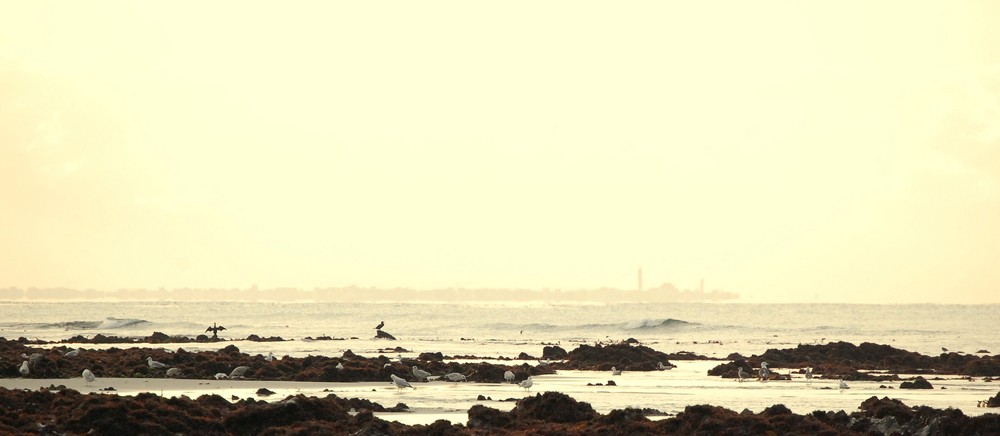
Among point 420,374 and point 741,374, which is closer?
point 420,374

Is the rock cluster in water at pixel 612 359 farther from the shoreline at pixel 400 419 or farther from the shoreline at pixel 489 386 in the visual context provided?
the shoreline at pixel 400 419

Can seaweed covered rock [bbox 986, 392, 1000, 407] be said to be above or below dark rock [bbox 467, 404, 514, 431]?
above

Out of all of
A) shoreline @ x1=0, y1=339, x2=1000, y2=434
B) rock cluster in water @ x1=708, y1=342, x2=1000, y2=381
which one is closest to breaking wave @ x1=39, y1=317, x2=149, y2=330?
shoreline @ x1=0, y1=339, x2=1000, y2=434

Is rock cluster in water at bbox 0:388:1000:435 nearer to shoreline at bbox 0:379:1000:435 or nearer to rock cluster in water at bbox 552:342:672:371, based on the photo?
shoreline at bbox 0:379:1000:435

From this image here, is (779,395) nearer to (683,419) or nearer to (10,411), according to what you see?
(683,419)

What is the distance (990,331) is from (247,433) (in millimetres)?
78712

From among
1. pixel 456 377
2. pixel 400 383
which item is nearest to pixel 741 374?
pixel 456 377

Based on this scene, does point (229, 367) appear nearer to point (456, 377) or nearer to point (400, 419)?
point (456, 377)

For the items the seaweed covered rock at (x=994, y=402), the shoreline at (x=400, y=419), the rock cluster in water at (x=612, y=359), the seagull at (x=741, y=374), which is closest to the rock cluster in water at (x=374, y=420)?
the shoreline at (x=400, y=419)

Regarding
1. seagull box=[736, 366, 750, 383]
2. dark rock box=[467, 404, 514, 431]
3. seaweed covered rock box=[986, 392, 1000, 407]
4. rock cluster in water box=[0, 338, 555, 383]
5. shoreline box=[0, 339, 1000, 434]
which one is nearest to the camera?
dark rock box=[467, 404, 514, 431]

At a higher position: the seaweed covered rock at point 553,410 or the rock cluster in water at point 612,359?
the rock cluster in water at point 612,359

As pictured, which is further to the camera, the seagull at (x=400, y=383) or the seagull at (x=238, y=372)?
the seagull at (x=238, y=372)

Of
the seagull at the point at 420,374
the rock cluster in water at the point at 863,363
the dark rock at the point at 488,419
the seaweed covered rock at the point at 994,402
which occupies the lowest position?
the dark rock at the point at 488,419

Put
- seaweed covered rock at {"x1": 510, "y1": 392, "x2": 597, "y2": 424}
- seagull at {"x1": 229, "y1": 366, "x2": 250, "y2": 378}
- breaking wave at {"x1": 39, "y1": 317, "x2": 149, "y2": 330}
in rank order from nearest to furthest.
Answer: seaweed covered rock at {"x1": 510, "y1": 392, "x2": 597, "y2": 424} → seagull at {"x1": 229, "y1": 366, "x2": 250, "y2": 378} → breaking wave at {"x1": 39, "y1": 317, "x2": 149, "y2": 330}
